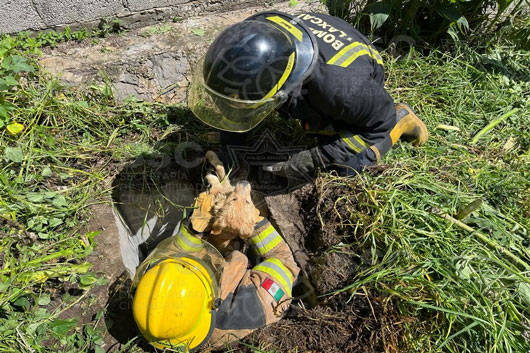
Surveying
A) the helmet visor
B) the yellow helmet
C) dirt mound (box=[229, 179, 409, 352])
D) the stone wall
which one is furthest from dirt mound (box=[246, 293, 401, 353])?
the stone wall

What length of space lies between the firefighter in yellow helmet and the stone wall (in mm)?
1884

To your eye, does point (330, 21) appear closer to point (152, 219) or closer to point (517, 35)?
point (152, 219)

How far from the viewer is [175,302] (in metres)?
1.81

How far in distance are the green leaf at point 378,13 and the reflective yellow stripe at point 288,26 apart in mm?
1226

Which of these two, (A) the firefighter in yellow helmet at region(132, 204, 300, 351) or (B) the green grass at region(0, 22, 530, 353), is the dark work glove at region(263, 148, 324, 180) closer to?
(B) the green grass at region(0, 22, 530, 353)

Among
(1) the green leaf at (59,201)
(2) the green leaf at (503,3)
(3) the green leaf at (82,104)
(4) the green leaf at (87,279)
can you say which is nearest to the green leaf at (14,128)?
(3) the green leaf at (82,104)

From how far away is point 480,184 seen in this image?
2.33 metres

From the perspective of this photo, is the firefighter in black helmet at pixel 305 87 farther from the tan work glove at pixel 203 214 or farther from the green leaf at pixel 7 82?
the green leaf at pixel 7 82

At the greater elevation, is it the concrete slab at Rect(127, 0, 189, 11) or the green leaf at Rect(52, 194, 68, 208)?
the concrete slab at Rect(127, 0, 189, 11)

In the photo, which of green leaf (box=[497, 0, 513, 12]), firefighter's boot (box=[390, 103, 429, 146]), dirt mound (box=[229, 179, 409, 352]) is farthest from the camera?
green leaf (box=[497, 0, 513, 12])

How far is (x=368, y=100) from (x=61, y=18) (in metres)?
2.41

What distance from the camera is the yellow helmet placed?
1.80 meters

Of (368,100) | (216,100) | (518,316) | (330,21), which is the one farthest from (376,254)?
(330,21)

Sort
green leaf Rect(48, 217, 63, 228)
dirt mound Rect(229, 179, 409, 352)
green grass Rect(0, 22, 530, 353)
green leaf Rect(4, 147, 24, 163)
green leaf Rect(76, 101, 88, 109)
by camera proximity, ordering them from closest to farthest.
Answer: green grass Rect(0, 22, 530, 353), dirt mound Rect(229, 179, 409, 352), green leaf Rect(48, 217, 63, 228), green leaf Rect(4, 147, 24, 163), green leaf Rect(76, 101, 88, 109)
